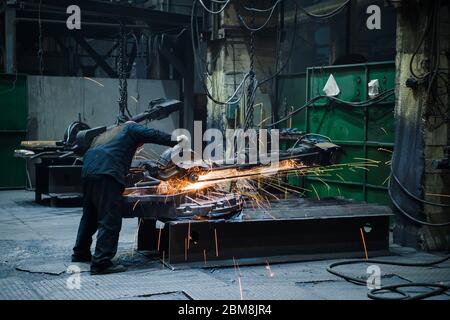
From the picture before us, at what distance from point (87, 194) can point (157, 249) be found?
1.14 metres

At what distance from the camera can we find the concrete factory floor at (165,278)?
511 cm

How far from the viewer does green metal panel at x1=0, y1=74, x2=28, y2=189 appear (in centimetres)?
1172

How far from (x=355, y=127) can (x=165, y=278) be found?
14.2 ft

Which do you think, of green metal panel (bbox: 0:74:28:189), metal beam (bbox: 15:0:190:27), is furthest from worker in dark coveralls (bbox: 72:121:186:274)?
green metal panel (bbox: 0:74:28:189)

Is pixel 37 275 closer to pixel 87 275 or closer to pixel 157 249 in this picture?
pixel 87 275

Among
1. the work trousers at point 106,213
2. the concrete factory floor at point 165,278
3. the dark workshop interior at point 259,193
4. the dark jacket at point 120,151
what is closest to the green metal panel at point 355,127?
the dark workshop interior at point 259,193

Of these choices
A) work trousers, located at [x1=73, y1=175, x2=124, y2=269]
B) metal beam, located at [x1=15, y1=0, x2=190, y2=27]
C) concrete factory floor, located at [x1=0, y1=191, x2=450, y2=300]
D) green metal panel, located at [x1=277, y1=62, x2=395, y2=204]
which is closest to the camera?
concrete factory floor, located at [x1=0, y1=191, x2=450, y2=300]

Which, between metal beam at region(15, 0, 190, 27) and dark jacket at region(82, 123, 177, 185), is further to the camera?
metal beam at region(15, 0, 190, 27)

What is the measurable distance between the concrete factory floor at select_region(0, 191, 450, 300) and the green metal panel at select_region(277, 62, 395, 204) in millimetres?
1539

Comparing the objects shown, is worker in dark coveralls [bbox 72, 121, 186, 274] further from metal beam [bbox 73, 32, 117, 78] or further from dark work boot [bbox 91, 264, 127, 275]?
metal beam [bbox 73, 32, 117, 78]

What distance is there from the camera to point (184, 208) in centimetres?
606

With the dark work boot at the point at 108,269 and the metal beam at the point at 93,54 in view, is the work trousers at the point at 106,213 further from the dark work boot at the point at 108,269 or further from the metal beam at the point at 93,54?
the metal beam at the point at 93,54

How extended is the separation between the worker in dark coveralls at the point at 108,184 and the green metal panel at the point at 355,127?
345 cm

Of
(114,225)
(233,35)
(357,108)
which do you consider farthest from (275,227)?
(233,35)
